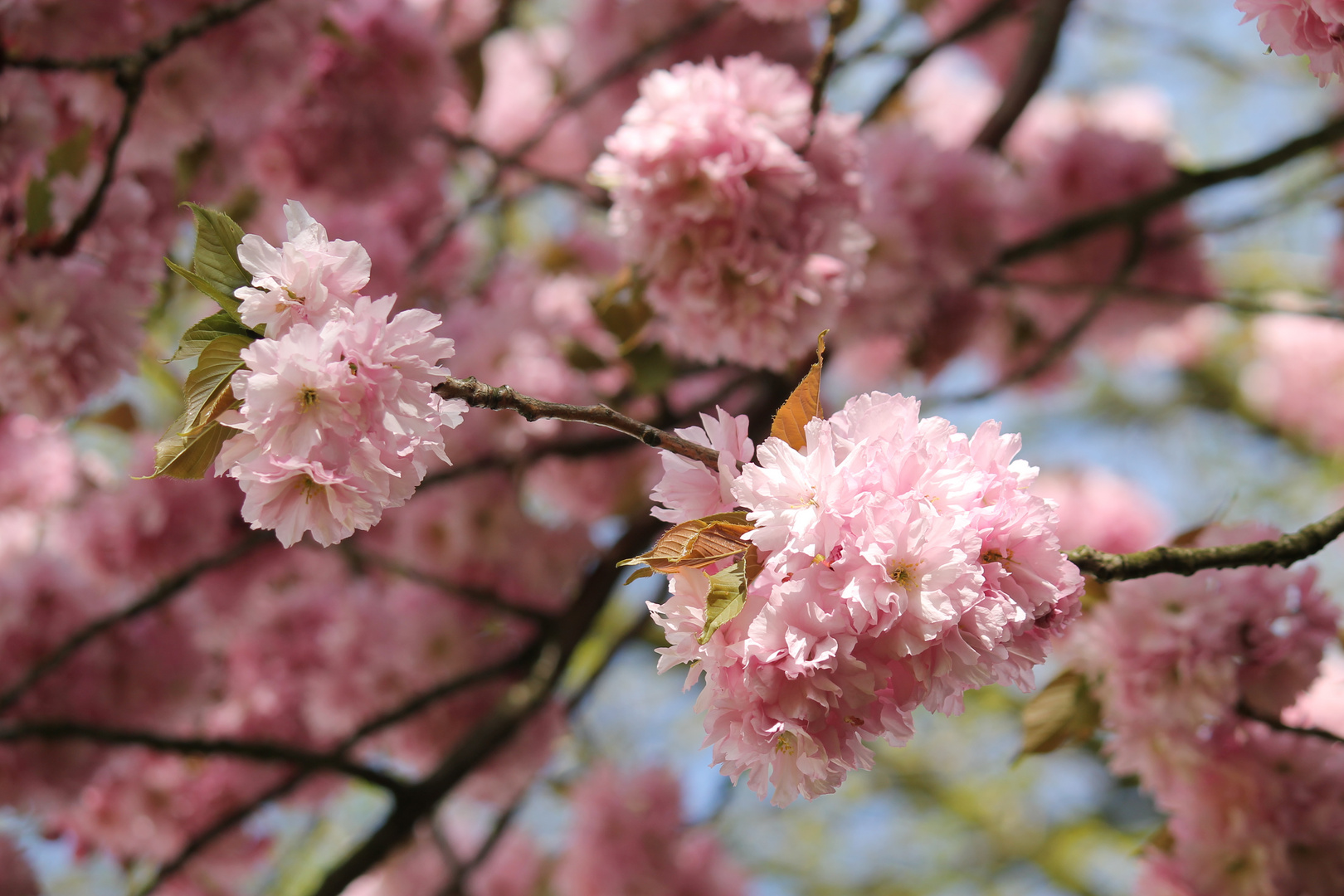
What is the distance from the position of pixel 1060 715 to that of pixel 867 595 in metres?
0.64

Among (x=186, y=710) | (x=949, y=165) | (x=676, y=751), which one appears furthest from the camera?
(x=676, y=751)

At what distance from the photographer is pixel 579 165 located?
2.50 m

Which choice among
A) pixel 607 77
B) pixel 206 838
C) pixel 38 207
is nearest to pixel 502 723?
pixel 206 838

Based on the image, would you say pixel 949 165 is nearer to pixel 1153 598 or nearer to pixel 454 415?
pixel 1153 598

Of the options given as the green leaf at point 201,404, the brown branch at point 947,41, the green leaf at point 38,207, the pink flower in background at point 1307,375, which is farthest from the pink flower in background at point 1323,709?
the pink flower in background at point 1307,375

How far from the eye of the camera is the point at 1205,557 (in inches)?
24.0

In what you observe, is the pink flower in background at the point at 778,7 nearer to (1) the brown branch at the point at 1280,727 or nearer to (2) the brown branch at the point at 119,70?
(2) the brown branch at the point at 119,70

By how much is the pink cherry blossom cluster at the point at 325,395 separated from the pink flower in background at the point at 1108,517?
6.63 feet

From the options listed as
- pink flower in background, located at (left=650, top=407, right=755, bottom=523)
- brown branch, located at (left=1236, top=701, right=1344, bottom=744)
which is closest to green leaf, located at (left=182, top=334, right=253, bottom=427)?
pink flower in background, located at (left=650, top=407, right=755, bottom=523)

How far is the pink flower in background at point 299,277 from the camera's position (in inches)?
18.5

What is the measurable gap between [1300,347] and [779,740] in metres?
3.50

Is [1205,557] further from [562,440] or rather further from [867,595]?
[562,440]

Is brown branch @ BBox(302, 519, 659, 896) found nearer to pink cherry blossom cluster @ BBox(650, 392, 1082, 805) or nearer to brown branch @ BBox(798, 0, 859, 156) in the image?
brown branch @ BBox(798, 0, 859, 156)

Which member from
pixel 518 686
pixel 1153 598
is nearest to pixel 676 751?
pixel 518 686
